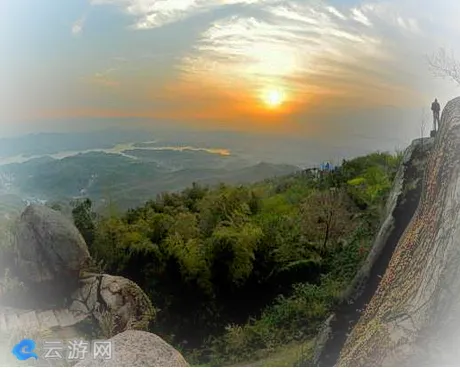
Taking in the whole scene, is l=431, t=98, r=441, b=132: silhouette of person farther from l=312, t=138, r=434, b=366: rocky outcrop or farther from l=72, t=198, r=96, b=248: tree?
l=72, t=198, r=96, b=248: tree

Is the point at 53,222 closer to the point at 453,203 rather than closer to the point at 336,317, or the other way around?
the point at 336,317

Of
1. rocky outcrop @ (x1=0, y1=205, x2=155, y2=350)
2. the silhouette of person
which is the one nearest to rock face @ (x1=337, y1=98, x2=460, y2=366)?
the silhouette of person

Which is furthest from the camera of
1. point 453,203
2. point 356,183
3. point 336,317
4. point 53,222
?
point 356,183

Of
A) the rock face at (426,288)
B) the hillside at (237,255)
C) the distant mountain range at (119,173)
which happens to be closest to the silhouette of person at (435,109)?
the rock face at (426,288)

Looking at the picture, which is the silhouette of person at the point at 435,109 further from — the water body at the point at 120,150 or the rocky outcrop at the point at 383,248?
the water body at the point at 120,150

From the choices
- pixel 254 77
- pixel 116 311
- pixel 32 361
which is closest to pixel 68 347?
pixel 32 361

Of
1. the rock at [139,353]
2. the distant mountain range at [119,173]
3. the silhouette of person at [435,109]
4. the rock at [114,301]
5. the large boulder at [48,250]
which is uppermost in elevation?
the silhouette of person at [435,109]
